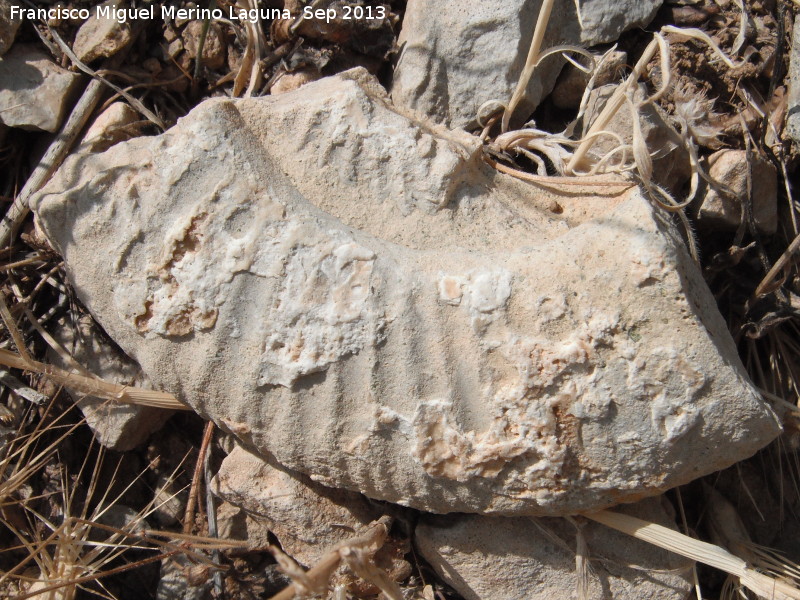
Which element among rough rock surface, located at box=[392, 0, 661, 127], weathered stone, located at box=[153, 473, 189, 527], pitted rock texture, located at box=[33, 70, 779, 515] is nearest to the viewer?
pitted rock texture, located at box=[33, 70, 779, 515]

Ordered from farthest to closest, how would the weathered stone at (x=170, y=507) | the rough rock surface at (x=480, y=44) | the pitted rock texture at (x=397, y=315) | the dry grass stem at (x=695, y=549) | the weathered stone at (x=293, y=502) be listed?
the weathered stone at (x=170, y=507) → the rough rock surface at (x=480, y=44) → the weathered stone at (x=293, y=502) → the dry grass stem at (x=695, y=549) → the pitted rock texture at (x=397, y=315)

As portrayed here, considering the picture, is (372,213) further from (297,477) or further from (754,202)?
(754,202)

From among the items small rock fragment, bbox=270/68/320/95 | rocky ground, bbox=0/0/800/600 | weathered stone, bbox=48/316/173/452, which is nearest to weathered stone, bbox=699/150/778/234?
rocky ground, bbox=0/0/800/600

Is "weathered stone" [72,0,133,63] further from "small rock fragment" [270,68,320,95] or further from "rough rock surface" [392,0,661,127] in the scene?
"rough rock surface" [392,0,661,127]

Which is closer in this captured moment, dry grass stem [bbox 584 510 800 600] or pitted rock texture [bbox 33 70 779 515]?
pitted rock texture [bbox 33 70 779 515]

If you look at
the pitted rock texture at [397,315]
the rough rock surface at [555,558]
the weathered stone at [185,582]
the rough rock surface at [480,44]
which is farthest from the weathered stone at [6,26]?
the rough rock surface at [555,558]

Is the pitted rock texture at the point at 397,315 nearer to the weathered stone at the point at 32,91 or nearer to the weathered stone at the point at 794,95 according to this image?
the weathered stone at the point at 32,91
